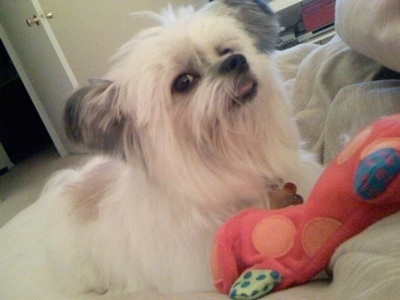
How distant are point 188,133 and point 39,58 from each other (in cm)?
313

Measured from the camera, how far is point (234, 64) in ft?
3.04

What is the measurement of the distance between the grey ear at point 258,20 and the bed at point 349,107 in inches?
7.4

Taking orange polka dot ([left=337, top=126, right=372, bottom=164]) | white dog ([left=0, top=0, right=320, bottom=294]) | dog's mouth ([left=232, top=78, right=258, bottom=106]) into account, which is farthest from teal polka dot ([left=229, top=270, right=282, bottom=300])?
dog's mouth ([left=232, top=78, right=258, bottom=106])

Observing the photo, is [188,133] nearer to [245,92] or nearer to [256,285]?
[245,92]

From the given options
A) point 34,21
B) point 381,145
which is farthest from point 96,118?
point 34,21

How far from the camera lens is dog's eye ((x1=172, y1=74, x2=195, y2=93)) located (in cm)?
98

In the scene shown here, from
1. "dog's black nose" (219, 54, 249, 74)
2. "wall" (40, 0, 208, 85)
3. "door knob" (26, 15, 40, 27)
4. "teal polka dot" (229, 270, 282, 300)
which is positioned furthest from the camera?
"wall" (40, 0, 208, 85)

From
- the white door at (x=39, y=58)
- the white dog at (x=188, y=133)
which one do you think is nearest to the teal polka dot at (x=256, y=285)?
the white dog at (x=188, y=133)

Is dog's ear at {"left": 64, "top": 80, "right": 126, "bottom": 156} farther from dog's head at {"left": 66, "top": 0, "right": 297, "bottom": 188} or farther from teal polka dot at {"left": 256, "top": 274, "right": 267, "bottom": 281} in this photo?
teal polka dot at {"left": 256, "top": 274, "right": 267, "bottom": 281}

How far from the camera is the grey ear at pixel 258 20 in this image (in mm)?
1119

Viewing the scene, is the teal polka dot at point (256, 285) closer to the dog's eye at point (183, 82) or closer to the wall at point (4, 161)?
the dog's eye at point (183, 82)

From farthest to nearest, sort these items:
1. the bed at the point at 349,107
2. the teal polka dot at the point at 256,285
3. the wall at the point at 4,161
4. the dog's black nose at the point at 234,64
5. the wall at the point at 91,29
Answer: the wall at the point at 4,161 → the wall at the point at 91,29 → the dog's black nose at the point at 234,64 → the teal polka dot at the point at 256,285 → the bed at the point at 349,107

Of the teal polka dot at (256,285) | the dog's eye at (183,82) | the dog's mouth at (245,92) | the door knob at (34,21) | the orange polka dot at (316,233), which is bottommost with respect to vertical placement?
the teal polka dot at (256,285)

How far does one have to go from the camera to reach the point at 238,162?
1.00m
